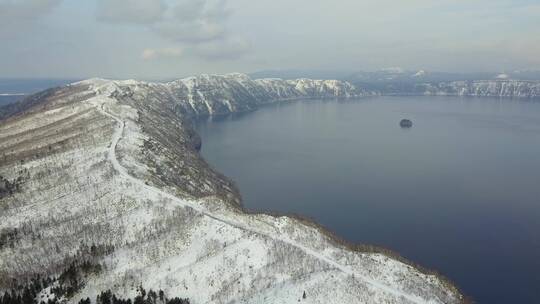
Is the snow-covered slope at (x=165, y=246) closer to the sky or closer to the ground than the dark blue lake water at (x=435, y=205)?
closer to the sky

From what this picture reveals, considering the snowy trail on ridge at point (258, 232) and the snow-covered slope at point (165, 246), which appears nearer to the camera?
the snowy trail on ridge at point (258, 232)

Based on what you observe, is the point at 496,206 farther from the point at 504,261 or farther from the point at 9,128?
the point at 9,128

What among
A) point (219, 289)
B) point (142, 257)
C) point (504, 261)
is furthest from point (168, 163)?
point (504, 261)

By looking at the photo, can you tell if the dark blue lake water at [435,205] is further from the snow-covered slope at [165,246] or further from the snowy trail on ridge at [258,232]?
the snowy trail on ridge at [258,232]

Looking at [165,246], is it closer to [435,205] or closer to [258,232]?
[258,232]

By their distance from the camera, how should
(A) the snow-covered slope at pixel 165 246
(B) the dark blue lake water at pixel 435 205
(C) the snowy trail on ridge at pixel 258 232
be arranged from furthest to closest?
(B) the dark blue lake water at pixel 435 205
(A) the snow-covered slope at pixel 165 246
(C) the snowy trail on ridge at pixel 258 232

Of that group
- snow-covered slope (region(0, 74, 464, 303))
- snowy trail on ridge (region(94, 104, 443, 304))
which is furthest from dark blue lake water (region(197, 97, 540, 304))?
snowy trail on ridge (region(94, 104, 443, 304))

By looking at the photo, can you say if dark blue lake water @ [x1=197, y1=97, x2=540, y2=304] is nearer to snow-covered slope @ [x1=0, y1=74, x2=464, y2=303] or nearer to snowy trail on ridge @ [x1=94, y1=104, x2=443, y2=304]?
snow-covered slope @ [x1=0, y1=74, x2=464, y2=303]

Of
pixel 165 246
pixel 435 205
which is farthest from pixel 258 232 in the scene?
pixel 435 205

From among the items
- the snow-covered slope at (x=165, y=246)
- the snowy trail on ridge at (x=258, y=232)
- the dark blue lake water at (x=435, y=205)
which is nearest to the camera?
the snowy trail on ridge at (x=258, y=232)

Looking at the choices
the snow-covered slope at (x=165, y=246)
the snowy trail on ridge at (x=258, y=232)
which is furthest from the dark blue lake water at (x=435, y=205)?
the snowy trail on ridge at (x=258, y=232)

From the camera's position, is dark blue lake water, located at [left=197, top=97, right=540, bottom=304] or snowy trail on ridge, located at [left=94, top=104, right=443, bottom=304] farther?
dark blue lake water, located at [left=197, top=97, right=540, bottom=304]
